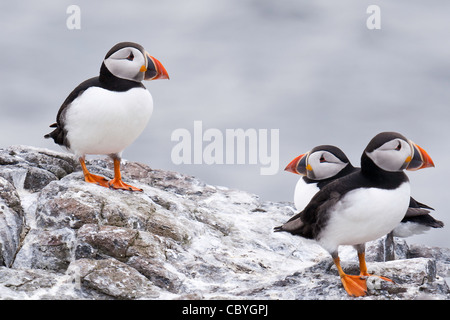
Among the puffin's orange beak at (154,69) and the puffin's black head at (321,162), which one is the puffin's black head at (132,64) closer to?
the puffin's orange beak at (154,69)

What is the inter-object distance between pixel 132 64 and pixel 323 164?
261 centimetres

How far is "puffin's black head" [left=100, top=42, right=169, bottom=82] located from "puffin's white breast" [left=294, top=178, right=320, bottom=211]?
2042 millimetres

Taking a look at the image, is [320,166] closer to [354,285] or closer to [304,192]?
[304,192]

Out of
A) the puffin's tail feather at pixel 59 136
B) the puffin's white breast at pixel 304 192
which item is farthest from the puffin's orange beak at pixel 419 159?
the puffin's tail feather at pixel 59 136

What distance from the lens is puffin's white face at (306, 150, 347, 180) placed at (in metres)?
7.60

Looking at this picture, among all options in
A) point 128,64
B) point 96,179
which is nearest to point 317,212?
point 128,64

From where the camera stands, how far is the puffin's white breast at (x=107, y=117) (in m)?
8.58

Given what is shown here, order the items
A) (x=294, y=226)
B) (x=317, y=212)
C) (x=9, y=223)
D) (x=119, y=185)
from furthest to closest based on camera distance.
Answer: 1. (x=119, y=185)
2. (x=9, y=223)
3. (x=294, y=226)
4. (x=317, y=212)

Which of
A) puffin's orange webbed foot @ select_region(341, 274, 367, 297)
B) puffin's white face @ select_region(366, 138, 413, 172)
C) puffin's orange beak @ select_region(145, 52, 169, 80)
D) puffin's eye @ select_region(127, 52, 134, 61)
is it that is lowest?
puffin's orange webbed foot @ select_region(341, 274, 367, 297)

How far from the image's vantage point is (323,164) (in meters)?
7.63

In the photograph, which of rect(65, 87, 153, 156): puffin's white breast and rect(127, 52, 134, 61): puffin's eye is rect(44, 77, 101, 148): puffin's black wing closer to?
rect(65, 87, 153, 156): puffin's white breast

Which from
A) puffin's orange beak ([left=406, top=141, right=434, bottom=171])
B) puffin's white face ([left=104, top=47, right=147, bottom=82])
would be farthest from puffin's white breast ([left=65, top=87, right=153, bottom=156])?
puffin's orange beak ([left=406, top=141, right=434, bottom=171])

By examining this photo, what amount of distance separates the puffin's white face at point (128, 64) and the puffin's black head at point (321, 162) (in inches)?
86.2
